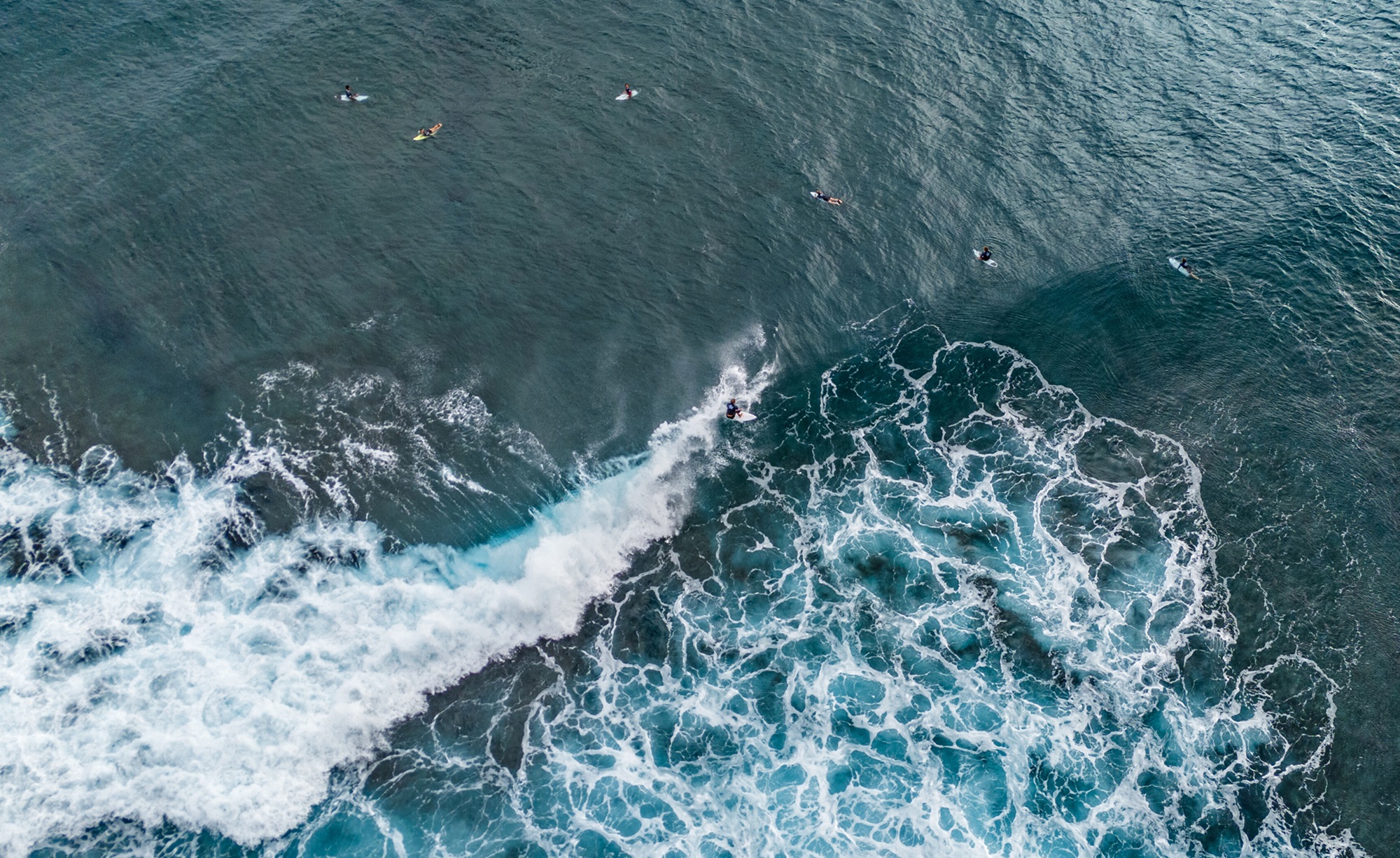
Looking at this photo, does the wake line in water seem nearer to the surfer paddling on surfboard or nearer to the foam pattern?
the foam pattern

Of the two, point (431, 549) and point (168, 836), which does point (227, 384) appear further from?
point (168, 836)

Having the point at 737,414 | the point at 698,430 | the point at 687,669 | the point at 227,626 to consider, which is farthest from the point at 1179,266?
the point at 227,626

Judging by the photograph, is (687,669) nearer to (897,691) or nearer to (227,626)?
(897,691)

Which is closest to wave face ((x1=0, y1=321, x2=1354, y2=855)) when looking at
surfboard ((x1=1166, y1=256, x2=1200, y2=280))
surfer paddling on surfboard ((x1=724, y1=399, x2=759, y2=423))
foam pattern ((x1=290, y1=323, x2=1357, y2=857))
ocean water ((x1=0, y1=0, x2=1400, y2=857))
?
foam pattern ((x1=290, y1=323, x2=1357, y2=857))

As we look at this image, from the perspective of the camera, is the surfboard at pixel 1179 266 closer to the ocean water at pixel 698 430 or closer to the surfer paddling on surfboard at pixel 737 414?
the ocean water at pixel 698 430

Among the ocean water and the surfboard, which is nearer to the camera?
the ocean water
